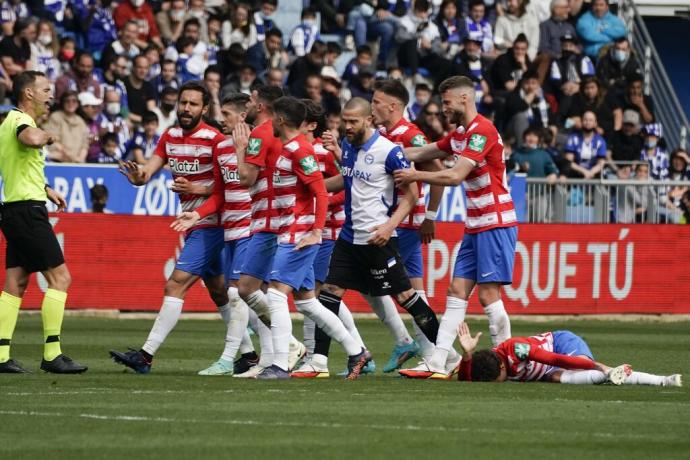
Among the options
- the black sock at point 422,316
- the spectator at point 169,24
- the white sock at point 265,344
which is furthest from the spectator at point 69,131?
the black sock at point 422,316

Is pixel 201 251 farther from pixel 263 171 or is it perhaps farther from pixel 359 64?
pixel 359 64

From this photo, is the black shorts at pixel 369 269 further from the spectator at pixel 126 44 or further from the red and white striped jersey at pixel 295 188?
the spectator at pixel 126 44

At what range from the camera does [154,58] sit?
25.7m

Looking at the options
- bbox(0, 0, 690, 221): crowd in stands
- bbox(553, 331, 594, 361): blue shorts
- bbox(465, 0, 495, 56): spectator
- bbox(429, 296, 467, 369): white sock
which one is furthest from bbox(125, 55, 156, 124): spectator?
bbox(553, 331, 594, 361): blue shorts

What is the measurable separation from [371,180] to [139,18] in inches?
565

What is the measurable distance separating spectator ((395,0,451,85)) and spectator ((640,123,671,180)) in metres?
3.91

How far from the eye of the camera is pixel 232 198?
13430mm

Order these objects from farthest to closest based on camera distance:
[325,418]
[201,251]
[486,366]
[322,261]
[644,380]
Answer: [322,261] → [201,251] → [486,366] → [644,380] → [325,418]

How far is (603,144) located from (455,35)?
402 cm

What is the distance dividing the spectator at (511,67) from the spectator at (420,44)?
103 centimetres

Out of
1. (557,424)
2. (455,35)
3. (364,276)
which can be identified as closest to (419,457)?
(557,424)

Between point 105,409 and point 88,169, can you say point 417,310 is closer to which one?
point 105,409

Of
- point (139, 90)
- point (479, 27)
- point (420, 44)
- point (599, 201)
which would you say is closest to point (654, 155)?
point (599, 201)

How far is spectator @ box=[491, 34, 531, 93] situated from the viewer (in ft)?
94.4
